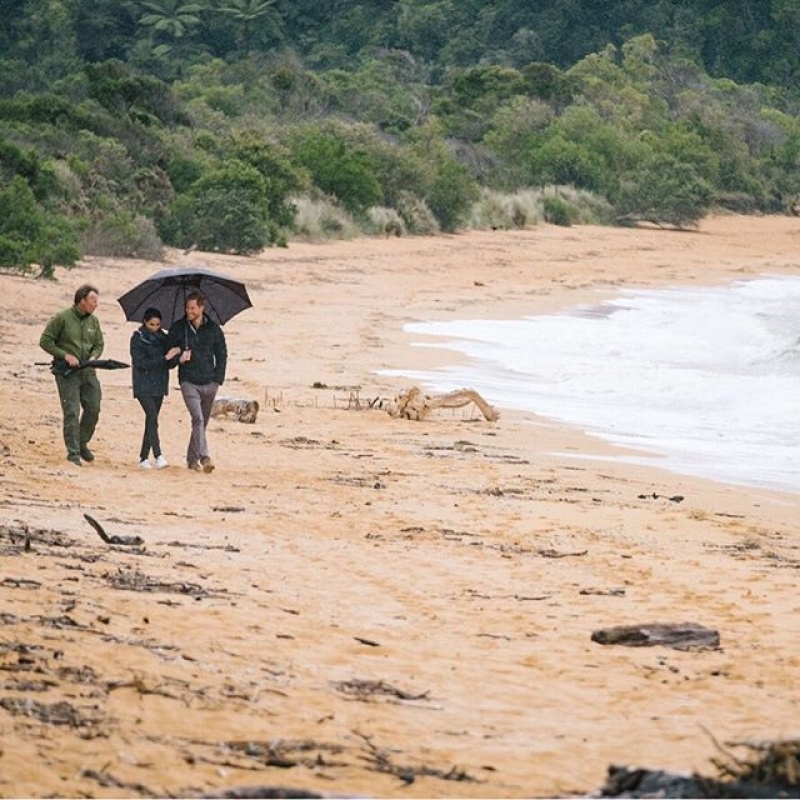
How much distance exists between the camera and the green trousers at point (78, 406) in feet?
41.1

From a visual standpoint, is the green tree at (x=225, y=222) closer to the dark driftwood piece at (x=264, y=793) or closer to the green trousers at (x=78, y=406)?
the green trousers at (x=78, y=406)

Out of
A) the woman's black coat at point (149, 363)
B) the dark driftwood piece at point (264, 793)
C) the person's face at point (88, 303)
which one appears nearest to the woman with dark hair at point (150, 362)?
the woman's black coat at point (149, 363)

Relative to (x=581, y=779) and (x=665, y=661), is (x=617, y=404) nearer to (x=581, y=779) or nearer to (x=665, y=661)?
(x=665, y=661)

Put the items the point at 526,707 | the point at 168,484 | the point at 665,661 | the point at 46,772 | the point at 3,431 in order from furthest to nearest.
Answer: the point at 3,431, the point at 168,484, the point at 665,661, the point at 526,707, the point at 46,772

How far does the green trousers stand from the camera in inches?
493

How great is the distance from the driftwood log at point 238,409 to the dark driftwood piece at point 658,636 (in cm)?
762

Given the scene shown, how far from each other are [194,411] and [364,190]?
88.9 feet

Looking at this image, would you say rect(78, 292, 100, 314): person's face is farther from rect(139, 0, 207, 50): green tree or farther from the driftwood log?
rect(139, 0, 207, 50): green tree

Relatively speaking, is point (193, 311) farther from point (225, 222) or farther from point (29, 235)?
point (225, 222)

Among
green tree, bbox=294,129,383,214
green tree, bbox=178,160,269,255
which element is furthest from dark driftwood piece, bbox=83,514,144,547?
green tree, bbox=294,129,383,214

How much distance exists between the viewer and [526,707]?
6.72 meters

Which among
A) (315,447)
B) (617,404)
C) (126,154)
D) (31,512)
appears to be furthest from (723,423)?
(126,154)

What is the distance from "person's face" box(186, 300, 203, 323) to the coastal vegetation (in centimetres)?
1189

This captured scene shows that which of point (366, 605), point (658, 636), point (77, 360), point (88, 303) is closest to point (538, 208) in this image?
point (88, 303)
